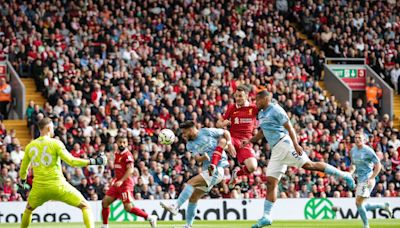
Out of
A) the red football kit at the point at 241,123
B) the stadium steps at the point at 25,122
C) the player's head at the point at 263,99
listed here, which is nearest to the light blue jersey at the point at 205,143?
the player's head at the point at 263,99

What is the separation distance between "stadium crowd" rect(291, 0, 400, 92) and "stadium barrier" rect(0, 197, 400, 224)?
10.9 meters

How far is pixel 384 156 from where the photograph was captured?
3309 cm

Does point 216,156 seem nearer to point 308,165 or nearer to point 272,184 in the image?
point 272,184

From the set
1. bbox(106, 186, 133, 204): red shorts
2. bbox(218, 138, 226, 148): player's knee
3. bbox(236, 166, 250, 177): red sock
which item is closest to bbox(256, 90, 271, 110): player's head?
bbox(218, 138, 226, 148): player's knee

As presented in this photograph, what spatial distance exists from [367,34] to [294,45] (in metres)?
4.02

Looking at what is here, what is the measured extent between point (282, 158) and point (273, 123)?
649 millimetres

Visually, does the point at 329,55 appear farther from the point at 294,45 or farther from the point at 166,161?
the point at 166,161

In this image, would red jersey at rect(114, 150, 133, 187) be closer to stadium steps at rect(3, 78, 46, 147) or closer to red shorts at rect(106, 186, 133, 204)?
red shorts at rect(106, 186, 133, 204)

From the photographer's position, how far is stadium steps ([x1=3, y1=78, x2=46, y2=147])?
3066 cm

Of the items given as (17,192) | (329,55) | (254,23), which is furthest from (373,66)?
(17,192)

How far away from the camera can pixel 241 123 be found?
2075cm

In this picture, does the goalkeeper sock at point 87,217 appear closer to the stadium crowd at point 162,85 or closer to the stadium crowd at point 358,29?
the stadium crowd at point 162,85

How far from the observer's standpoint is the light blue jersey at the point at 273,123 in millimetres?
17422

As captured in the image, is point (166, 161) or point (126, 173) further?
point (166, 161)
